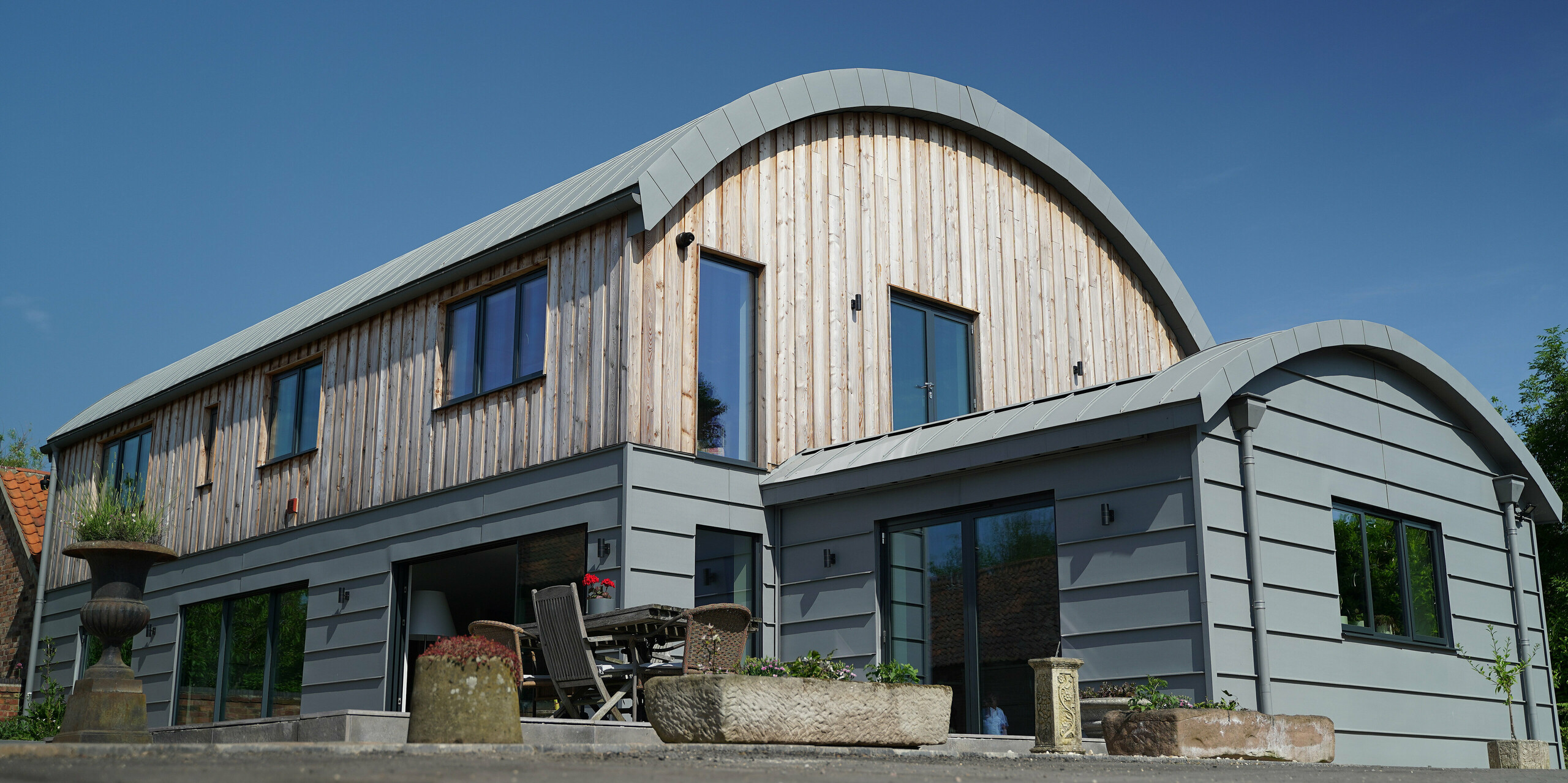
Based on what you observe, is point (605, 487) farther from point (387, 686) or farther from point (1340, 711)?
point (1340, 711)

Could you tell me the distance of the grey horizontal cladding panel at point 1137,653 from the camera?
8344 millimetres

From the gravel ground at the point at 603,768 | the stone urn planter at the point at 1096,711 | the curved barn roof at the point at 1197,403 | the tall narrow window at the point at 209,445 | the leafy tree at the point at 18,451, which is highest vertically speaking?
the leafy tree at the point at 18,451

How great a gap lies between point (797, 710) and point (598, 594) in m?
3.68

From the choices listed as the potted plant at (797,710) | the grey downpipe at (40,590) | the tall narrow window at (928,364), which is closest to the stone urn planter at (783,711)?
the potted plant at (797,710)

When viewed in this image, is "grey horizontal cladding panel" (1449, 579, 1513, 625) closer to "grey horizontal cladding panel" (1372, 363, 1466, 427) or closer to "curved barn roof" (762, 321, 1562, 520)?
"curved barn roof" (762, 321, 1562, 520)

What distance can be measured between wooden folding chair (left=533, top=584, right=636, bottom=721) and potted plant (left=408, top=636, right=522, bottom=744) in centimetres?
230

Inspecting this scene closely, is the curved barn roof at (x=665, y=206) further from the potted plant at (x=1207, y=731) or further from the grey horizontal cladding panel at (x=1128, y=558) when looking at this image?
the potted plant at (x=1207, y=731)

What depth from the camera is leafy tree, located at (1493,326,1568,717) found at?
20312 millimetres

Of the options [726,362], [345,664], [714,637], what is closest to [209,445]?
[345,664]

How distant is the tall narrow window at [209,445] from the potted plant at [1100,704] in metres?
11.1

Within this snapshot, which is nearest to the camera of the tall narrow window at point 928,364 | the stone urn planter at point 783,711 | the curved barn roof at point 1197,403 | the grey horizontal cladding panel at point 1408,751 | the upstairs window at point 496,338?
the stone urn planter at point 783,711

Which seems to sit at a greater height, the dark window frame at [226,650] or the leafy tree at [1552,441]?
the leafy tree at [1552,441]

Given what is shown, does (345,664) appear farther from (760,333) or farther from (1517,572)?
(1517,572)

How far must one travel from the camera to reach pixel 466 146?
48031 millimetres
